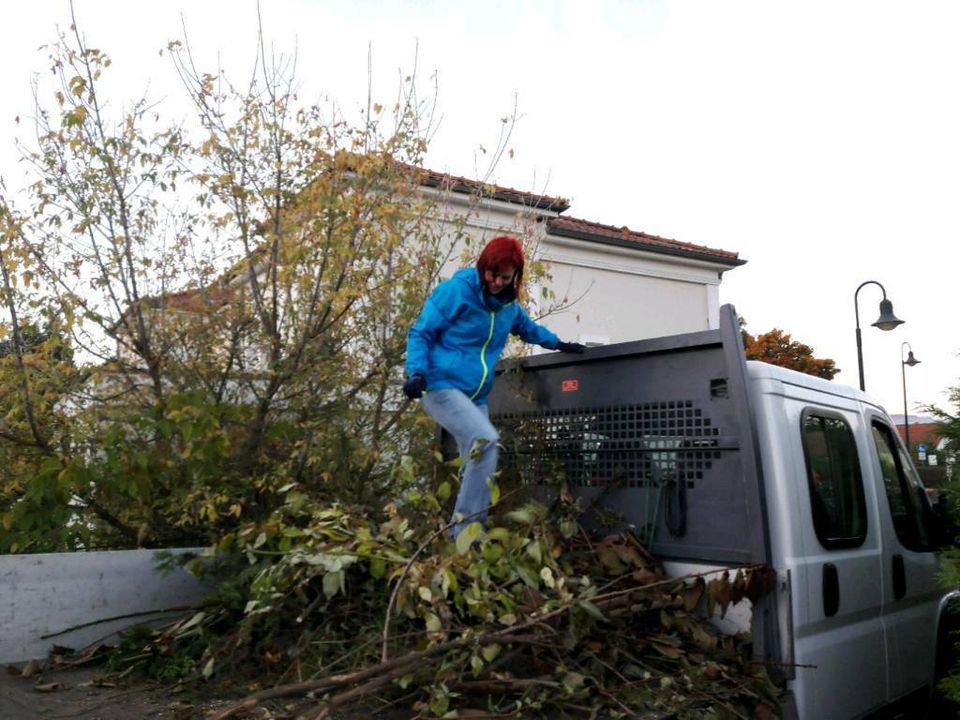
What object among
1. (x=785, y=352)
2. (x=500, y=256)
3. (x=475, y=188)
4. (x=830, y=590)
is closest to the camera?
(x=830, y=590)

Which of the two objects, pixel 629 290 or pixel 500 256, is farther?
pixel 629 290

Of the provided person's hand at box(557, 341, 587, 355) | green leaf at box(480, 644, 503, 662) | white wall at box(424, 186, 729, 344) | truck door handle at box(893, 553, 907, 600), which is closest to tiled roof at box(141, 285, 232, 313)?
person's hand at box(557, 341, 587, 355)

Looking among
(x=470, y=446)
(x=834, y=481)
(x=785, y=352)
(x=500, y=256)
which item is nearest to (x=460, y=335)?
(x=500, y=256)

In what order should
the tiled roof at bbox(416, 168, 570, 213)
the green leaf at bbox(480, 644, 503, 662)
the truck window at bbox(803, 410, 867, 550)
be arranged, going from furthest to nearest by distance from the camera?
the tiled roof at bbox(416, 168, 570, 213), the truck window at bbox(803, 410, 867, 550), the green leaf at bbox(480, 644, 503, 662)

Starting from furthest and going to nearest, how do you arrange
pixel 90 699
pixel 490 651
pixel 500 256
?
pixel 500 256 < pixel 90 699 < pixel 490 651

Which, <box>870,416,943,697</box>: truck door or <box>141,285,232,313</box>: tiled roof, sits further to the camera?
<box>141,285,232,313</box>: tiled roof

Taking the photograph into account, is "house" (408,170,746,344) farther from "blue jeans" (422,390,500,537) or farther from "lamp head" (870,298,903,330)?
"blue jeans" (422,390,500,537)

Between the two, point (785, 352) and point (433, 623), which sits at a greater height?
point (785, 352)

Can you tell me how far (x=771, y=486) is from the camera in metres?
3.09

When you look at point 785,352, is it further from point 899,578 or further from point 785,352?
point 899,578

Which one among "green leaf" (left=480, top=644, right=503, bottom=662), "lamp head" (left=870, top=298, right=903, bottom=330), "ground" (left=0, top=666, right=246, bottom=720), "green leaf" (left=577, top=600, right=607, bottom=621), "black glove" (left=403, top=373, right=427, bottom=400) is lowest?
"ground" (left=0, top=666, right=246, bottom=720)

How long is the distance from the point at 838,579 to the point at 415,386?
1.83 meters

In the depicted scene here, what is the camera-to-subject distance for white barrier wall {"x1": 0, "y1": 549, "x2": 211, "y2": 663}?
3.16m

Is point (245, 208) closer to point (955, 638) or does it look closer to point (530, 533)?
point (530, 533)
